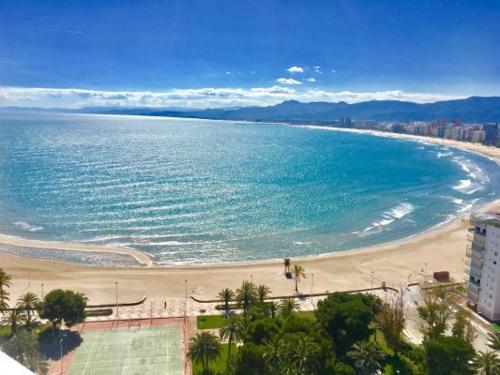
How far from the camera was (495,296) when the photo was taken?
41.2m

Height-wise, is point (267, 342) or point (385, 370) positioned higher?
point (267, 342)

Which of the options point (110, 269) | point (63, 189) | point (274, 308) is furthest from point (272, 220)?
point (63, 189)

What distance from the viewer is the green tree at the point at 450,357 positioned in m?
29.9

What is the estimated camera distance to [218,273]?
55.0 metres

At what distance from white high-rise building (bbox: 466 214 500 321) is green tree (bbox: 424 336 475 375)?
13.5 meters

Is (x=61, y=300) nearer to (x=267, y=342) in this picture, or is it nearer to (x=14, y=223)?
(x=267, y=342)

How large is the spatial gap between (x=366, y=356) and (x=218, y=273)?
27.8 meters

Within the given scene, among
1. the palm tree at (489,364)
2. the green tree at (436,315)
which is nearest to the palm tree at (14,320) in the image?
the green tree at (436,315)

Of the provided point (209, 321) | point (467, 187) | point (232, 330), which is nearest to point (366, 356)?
point (232, 330)

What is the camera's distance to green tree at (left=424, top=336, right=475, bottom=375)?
98.1ft

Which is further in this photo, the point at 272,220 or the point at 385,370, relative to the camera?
the point at 272,220

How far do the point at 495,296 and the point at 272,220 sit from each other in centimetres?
4171

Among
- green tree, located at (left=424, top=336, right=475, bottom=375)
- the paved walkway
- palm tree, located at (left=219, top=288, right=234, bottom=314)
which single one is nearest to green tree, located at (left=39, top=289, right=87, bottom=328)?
the paved walkway

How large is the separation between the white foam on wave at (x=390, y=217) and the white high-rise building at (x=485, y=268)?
28363mm
